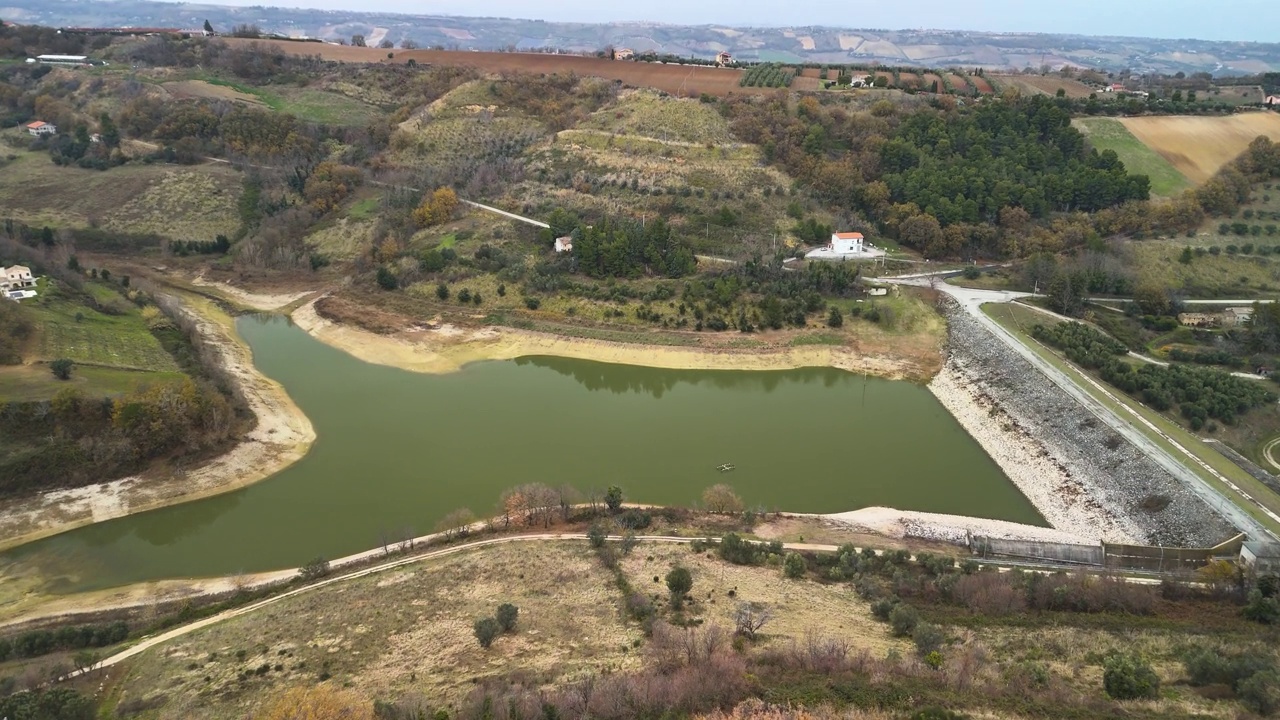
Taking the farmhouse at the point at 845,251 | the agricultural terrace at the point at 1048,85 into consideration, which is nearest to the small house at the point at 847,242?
the farmhouse at the point at 845,251

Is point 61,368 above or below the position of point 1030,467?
above

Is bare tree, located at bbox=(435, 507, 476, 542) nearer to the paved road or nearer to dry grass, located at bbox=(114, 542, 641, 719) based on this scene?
dry grass, located at bbox=(114, 542, 641, 719)

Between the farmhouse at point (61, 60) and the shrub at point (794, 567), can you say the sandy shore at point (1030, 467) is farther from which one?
the farmhouse at point (61, 60)

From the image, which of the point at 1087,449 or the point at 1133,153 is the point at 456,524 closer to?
the point at 1087,449

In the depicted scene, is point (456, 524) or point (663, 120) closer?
point (456, 524)

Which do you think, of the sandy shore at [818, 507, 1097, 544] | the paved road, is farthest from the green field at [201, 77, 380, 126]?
A: the sandy shore at [818, 507, 1097, 544]

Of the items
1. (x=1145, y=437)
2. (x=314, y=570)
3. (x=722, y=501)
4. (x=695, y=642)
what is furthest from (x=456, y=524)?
(x=1145, y=437)
